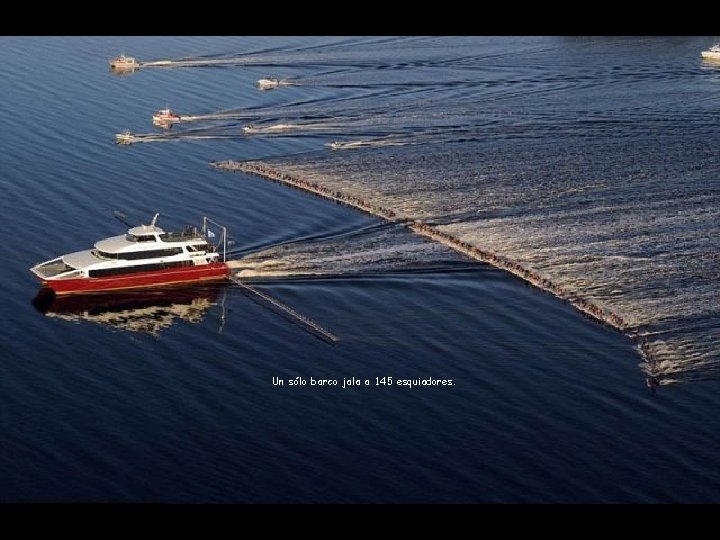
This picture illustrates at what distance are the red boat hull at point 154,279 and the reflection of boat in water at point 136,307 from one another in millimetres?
637

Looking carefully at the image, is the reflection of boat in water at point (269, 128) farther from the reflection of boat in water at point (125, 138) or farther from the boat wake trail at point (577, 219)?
the reflection of boat in water at point (125, 138)

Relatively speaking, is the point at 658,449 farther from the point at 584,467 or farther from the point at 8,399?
the point at 8,399

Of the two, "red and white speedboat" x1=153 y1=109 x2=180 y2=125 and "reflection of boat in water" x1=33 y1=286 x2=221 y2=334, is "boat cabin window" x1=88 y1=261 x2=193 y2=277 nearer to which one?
"reflection of boat in water" x1=33 y1=286 x2=221 y2=334

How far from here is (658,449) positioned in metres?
73.9

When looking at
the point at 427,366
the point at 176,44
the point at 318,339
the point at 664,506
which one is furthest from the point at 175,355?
the point at 176,44

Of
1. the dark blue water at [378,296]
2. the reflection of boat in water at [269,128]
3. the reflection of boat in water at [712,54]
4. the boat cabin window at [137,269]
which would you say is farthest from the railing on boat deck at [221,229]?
the reflection of boat in water at [712,54]

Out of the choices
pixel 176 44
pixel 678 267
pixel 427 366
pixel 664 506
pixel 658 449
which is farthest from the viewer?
pixel 176 44

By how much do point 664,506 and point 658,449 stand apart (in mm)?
6376

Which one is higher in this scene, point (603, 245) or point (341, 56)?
point (341, 56)

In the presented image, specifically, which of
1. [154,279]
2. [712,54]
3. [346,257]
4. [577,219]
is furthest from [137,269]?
[712,54]

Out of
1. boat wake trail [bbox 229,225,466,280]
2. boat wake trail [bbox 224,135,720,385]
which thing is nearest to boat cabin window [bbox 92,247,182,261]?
boat wake trail [bbox 229,225,466,280]

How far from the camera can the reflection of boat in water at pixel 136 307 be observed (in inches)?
Result: 3743

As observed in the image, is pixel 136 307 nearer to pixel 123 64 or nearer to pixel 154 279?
pixel 154 279

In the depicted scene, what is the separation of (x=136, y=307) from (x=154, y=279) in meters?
4.61
